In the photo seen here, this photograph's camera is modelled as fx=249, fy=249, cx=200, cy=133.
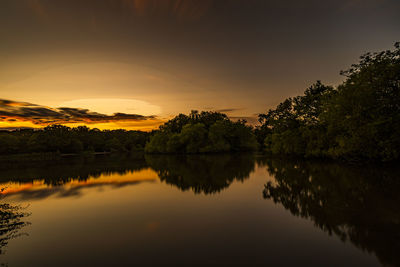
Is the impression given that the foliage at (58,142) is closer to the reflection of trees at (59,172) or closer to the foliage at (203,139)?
the foliage at (203,139)

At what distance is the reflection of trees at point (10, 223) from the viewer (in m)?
10.0

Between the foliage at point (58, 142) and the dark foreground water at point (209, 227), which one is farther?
the foliage at point (58, 142)

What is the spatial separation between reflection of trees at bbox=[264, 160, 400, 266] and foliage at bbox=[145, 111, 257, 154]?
198 ft

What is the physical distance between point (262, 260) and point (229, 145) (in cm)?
7805

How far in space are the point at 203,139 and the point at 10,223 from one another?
72.7m

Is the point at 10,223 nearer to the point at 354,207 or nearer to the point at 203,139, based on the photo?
the point at 354,207

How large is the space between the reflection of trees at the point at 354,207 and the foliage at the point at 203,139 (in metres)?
60.5

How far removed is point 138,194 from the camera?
63.7ft

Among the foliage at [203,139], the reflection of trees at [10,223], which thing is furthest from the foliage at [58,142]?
the reflection of trees at [10,223]

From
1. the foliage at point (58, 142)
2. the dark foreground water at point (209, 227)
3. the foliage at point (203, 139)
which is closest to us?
the dark foreground water at point (209, 227)

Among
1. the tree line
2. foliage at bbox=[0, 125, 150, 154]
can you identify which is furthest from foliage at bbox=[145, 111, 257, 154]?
foliage at bbox=[0, 125, 150, 154]

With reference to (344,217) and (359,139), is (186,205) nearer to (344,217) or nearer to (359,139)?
(344,217)

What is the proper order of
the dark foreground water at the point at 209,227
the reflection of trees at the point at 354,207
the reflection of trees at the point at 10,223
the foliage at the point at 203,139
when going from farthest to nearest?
the foliage at the point at 203,139 → the reflection of trees at the point at 10,223 → the reflection of trees at the point at 354,207 → the dark foreground water at the point at 209,227

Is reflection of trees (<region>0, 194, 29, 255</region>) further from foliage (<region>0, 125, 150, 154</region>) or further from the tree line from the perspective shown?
foliage (<region>0, 125, 150, 154</region>)
